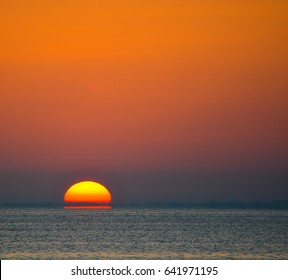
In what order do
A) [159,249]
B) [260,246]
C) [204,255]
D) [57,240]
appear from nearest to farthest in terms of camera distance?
[204,255] < [159,249] < [260,246] < [57,240]

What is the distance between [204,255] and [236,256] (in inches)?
110

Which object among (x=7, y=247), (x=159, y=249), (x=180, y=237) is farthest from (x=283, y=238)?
(x=7, y=247)

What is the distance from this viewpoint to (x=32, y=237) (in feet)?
335
